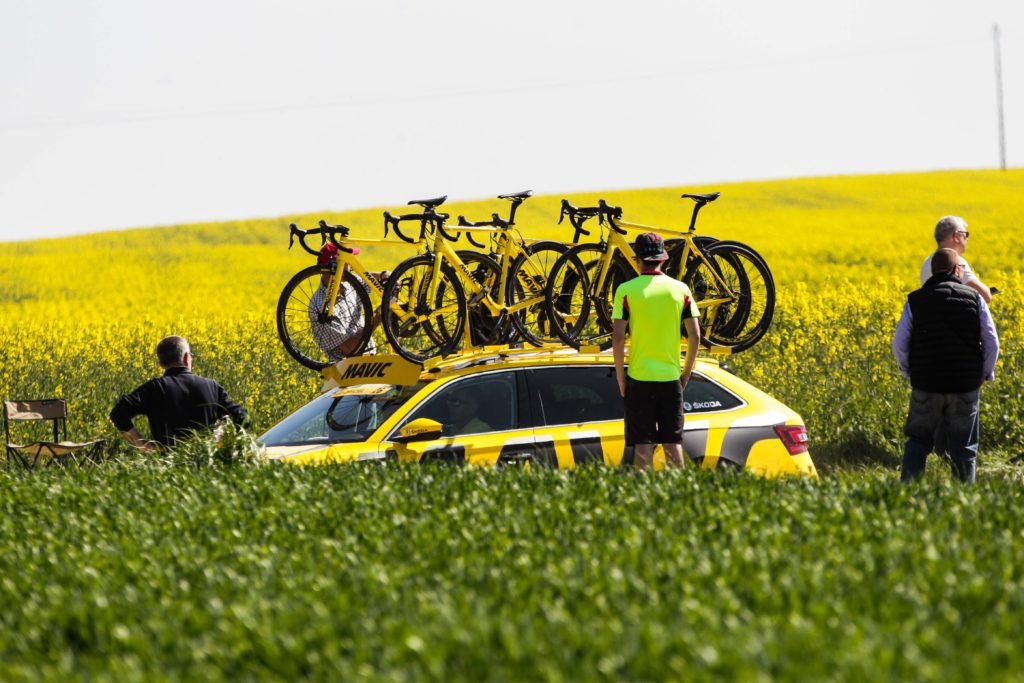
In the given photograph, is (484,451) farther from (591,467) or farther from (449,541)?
(449,541)

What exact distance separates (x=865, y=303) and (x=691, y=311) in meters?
8.78

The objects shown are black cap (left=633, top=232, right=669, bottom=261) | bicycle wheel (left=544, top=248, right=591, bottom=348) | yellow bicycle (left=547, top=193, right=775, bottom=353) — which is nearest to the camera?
black cap (left=633, top=232, right=669, bottom=261)

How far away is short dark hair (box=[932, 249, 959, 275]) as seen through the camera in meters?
8.66

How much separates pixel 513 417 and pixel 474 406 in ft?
0.82

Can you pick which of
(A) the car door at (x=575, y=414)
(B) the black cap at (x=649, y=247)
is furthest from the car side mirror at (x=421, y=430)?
(B) the black cap at (x=649, y=247)

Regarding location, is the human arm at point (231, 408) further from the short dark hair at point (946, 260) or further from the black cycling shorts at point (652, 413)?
the short dark hair at point (946, 260)

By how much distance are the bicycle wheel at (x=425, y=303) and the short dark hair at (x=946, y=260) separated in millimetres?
3069

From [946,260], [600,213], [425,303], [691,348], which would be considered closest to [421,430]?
[425,303]

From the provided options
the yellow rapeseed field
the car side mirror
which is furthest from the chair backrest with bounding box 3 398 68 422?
the car side mirror

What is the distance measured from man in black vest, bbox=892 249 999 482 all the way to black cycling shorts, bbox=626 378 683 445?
4.95 feet

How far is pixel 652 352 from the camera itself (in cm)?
855

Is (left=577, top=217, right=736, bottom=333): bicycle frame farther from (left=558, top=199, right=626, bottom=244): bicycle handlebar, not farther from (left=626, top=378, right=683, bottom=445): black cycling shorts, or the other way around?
(left=626, top=378, right=683, bottom=445): black cycling shorts

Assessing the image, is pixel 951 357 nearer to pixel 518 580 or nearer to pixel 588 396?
pixel 588 396

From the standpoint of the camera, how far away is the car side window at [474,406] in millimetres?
8500
